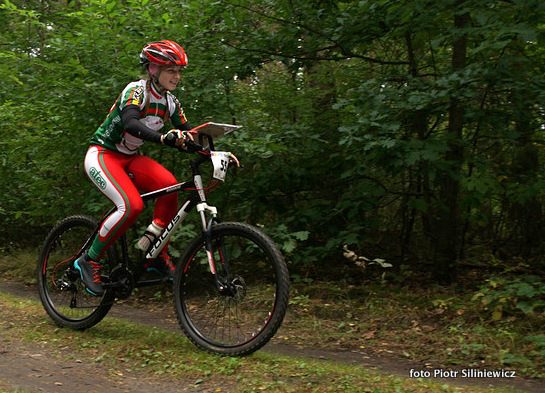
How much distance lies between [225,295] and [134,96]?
164cm

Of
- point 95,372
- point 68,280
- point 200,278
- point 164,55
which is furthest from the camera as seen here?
point 68,280

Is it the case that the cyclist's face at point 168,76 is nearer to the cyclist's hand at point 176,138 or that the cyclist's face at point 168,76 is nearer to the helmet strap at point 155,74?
the helmet strap at point 155,74

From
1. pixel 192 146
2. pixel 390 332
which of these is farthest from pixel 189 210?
pixel 390 332

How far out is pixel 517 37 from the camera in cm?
479


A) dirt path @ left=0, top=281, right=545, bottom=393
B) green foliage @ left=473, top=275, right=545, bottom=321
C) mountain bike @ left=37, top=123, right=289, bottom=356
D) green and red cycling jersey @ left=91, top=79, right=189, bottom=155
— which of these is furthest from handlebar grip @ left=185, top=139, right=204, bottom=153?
green foliage @ left=473, top=275, right=545, bottom=321

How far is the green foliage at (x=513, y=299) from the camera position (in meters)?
5.45

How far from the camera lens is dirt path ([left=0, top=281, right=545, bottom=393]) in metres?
3.60

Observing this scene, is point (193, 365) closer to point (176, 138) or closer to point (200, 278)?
point (200, 278)

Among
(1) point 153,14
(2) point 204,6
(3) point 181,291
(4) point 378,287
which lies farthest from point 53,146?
(4) point 378,287

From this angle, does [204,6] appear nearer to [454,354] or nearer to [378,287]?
[378,287]

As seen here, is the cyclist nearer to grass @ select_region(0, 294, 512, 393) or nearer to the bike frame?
the bike frame

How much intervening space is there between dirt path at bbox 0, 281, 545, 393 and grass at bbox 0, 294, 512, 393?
0.11 m

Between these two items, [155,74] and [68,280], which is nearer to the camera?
[155,74]

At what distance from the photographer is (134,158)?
4.77 meters
